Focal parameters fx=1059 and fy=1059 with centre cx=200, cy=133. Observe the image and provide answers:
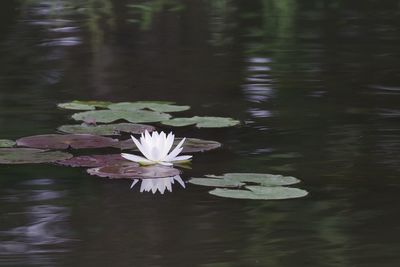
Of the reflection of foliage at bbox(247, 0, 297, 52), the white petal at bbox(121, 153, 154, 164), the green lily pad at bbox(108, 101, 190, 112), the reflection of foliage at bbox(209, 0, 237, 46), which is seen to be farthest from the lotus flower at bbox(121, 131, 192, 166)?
the reflection of foliage at bbox(209, 0, 237, 46)

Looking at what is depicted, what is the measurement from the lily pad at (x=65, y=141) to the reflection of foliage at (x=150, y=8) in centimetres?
249

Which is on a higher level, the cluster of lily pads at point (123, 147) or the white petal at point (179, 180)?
the cluster of lily pads at point (123, 147)

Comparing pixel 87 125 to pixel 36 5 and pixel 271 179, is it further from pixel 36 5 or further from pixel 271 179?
pixel 36 5

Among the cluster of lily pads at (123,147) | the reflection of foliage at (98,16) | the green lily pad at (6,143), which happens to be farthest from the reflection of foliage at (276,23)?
the green lily pad at (6,143)

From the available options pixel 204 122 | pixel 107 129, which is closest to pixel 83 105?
pixel 107 129

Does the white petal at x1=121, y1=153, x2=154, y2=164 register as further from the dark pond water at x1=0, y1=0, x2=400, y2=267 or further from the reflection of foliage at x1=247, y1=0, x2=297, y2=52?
the reflection of foliage at x1=247, y1=0, x2=297, y2=52

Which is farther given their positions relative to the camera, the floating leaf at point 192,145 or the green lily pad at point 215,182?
the floating leaf at point 192,145

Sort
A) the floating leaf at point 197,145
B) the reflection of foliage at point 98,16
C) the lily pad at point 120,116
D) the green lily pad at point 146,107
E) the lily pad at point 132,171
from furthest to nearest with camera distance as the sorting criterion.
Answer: the reflection of foliage at point 98,16 → the green lily pad at point 146,107 → the lily pad at point 120,116 → the floating leaf at point 197,145 → the lily pad at point 132,171

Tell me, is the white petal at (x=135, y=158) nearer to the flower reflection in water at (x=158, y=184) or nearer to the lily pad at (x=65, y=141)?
the flower reflection in water at (x=158, y=184)

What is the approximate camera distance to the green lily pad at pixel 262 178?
8.25 feet

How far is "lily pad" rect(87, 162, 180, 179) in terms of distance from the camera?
2.61m

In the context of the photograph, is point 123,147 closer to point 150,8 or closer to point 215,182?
point 215,182

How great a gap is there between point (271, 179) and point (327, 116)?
0.81 meters

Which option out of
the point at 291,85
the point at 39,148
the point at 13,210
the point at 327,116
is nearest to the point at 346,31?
the point at 291,85
